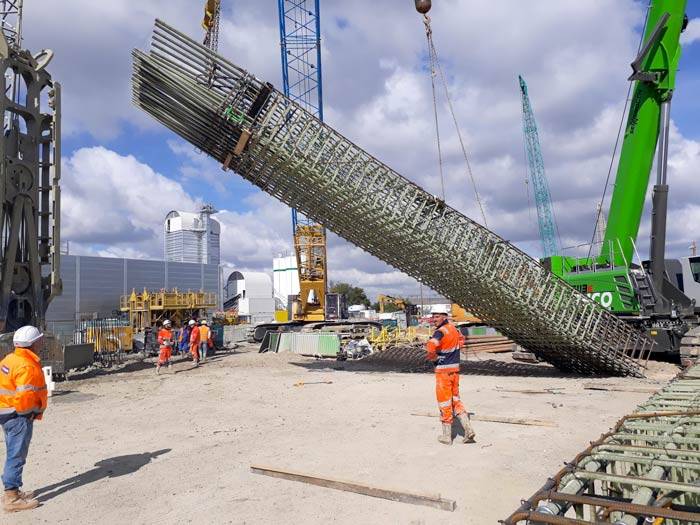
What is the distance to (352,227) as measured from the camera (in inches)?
453

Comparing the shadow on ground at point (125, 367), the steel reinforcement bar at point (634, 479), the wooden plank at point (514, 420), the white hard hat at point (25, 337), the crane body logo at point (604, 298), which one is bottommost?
the shadow on ground at point (125, 367)

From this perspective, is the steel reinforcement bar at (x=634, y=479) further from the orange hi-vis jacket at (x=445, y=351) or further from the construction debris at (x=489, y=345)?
the construction debris at (x=489, y=345)

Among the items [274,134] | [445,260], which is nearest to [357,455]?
[445,260]

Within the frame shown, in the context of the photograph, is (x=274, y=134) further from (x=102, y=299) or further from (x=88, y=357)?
(x=102, y=299)

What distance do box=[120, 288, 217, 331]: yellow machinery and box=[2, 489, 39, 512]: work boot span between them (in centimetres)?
2642

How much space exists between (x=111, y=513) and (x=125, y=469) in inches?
55.8

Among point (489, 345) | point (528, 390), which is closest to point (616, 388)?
point (528, 390)

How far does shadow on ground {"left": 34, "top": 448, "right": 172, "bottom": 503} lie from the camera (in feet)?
17.6

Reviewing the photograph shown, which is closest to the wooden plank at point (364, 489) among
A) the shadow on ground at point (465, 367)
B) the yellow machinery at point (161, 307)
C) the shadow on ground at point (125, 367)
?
the shadow on ground at point (465, 367)

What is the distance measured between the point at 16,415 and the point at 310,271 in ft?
79.8

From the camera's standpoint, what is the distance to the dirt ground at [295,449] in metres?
4.64

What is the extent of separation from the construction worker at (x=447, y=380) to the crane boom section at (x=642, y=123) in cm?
855

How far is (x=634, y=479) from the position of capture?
2.54 metres

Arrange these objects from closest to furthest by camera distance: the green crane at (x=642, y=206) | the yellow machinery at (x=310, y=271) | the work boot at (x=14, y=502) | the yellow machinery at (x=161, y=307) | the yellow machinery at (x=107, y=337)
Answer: the work boot at (x=14, y=502), the green crane at (x=642, y=206), the yellow machinery at (x=107, y=337), the yellow machinery at (x=310, y=271), the yellow machinery at (x=161, y=307)
